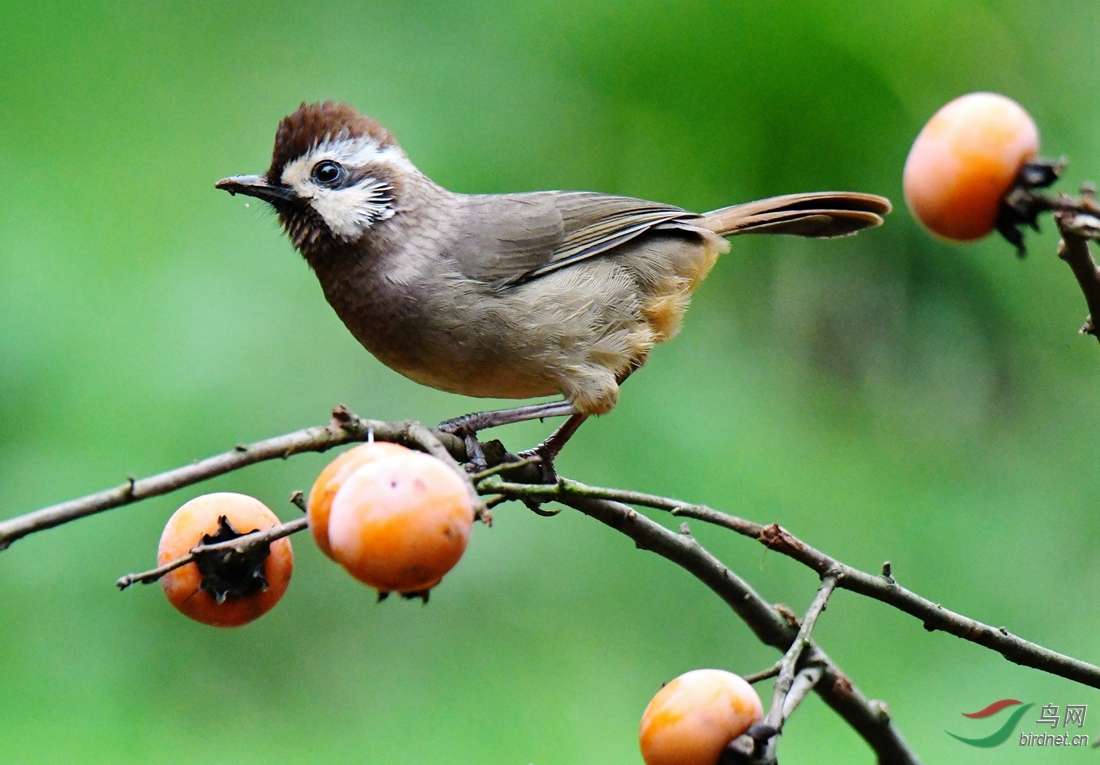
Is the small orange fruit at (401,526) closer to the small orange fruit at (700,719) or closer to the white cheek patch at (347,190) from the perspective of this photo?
the small orange fruit at (700,719)

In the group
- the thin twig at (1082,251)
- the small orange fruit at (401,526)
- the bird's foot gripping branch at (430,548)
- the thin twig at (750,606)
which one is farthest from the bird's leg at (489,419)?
the thin twig at (1082,251)

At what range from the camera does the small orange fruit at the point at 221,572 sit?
4.71ft

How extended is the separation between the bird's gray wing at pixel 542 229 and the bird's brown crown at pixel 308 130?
0.35 metres

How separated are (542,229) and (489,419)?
0.62m

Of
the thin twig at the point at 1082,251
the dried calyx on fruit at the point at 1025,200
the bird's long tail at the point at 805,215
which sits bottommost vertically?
the thin twig at the point at 1082,251

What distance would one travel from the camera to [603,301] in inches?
105

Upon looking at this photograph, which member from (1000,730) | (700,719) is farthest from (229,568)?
(1000,730)

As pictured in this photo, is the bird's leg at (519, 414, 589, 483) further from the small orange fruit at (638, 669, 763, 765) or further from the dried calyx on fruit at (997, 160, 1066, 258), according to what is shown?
the dried calyx on fruit at (997, 160, 1066, 258)

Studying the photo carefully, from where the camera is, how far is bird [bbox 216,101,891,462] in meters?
2.37

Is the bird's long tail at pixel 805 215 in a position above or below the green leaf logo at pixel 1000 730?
above

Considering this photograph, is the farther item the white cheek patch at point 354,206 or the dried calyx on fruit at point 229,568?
the white cheek patch at point 354,206

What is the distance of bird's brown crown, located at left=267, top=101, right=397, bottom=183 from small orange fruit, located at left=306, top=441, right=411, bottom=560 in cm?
129

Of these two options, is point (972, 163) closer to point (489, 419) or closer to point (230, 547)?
point (230, 547)

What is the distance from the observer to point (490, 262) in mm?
2537
